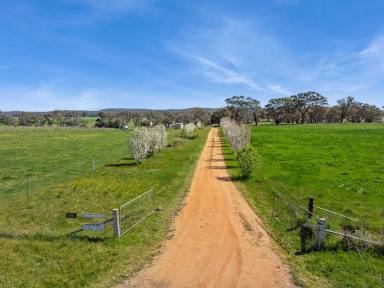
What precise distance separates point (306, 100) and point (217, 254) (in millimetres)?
176459

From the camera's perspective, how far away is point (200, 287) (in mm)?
10703

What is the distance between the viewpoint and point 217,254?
13.2m

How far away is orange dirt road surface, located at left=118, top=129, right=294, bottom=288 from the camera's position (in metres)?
11.2

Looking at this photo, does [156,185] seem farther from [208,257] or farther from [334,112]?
[334,112]

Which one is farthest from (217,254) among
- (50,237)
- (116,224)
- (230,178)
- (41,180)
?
(41,180)

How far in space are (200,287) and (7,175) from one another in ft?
98.9

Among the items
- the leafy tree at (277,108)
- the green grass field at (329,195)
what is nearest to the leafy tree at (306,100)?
the leafy tree at (277,108)

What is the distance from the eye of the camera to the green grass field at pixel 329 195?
38.1 ft

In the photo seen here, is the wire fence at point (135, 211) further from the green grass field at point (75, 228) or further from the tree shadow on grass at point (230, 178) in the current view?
the tree shadow on grass at point (230, 178)

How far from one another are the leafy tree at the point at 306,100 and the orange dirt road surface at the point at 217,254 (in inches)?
6521

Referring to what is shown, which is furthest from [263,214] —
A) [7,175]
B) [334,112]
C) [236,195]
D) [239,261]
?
[334,112]

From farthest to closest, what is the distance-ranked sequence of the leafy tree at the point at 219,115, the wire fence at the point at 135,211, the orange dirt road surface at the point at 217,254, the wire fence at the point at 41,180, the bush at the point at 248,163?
the leafy tree at the point at 219,115 → the bush at the point at 248,163 → the wire fence at the point at 41,180 → the wire fence at the point at 135,211 → the orange dirt road surface at the point at 217,254

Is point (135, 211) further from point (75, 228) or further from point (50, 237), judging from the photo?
point (50, 237)

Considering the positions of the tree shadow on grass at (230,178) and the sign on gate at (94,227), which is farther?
the tree shadow on grass at (230,178)
